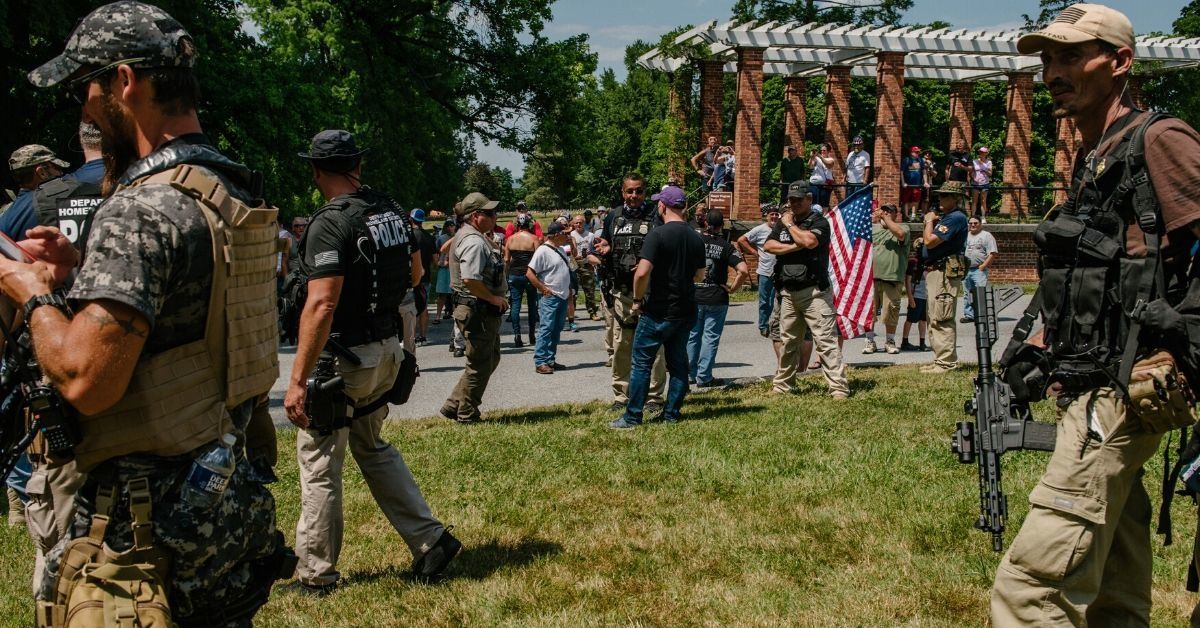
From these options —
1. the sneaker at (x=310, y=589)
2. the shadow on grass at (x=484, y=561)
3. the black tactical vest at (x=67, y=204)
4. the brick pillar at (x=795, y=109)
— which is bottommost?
the shadow on grass at (x=484, y=561)

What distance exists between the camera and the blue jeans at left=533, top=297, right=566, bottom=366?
40.2ft

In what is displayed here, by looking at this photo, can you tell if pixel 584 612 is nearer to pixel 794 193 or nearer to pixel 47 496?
pixel 47 496

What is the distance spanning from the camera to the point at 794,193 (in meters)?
9.59

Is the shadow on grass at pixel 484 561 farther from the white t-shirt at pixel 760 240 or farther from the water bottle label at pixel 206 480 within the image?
the white t-shirt at pixel 760 240

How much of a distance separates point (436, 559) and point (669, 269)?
161 inches

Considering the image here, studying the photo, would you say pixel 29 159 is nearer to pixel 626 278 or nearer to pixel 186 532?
pixel 186 532

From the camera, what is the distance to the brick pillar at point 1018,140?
28.1m

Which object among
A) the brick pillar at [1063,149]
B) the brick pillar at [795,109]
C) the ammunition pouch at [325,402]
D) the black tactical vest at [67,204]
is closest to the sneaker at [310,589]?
the ammunition pouch at [325,402]

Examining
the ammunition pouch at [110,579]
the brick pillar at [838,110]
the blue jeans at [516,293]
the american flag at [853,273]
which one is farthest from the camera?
the brick pillar at [838,110]

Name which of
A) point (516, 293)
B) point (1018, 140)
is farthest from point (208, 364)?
point (1018, 140)

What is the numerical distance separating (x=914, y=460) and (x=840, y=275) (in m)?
4.38

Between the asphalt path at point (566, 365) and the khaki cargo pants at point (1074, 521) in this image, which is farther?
the asphalt path at point (566, 365)

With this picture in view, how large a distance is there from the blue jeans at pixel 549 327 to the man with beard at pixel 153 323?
377 inches

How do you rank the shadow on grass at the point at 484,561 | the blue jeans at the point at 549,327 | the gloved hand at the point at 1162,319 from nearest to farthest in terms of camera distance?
the gloved hand at the point at 1162,319 < the shadow on grass at the point at 484,561 < the blue jeans at the point at 549,327
